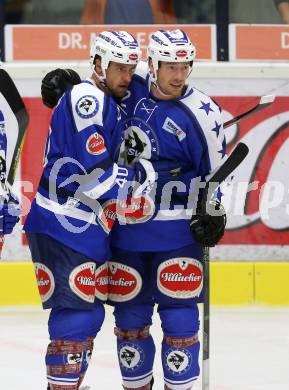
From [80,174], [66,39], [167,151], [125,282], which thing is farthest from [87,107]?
[66,39]

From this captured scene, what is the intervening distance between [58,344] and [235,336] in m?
2.04

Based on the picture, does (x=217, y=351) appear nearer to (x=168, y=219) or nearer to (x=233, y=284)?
(x=233, y=284)

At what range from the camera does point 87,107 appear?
4.89 m

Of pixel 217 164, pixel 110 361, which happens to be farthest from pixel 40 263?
pixel 110 361

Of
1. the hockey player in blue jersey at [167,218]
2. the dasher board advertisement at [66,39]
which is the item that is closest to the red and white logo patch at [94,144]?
the hockey player in blue jersey at [167,218]

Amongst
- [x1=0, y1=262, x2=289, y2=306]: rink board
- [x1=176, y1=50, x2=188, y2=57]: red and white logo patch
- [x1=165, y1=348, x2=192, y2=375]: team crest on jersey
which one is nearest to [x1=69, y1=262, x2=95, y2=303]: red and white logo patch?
[x1=165, y1=348, x2=192, y2=375]: team crest on jersey

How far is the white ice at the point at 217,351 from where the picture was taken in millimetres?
5898

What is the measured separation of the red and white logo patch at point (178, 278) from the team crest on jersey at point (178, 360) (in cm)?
21

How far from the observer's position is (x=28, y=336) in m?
6.84

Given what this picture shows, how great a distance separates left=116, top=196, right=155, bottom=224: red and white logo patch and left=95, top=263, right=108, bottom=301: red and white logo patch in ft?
0.67

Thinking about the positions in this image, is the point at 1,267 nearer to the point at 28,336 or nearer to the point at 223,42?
the point at 28,336

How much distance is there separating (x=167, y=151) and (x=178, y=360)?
80 centimetres

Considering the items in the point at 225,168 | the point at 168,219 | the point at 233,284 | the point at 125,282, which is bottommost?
the point at 233,284

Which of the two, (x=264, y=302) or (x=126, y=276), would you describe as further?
(x=264, y=302)
